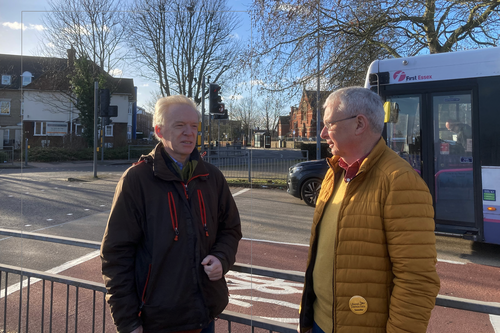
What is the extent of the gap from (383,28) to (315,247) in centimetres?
992

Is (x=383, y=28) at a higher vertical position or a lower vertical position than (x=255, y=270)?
higher

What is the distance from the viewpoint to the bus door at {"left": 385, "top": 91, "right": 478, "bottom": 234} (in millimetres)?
6004

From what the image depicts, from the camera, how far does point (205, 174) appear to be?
190cm

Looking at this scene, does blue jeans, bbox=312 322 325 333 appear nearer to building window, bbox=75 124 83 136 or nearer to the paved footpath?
the paved footpath

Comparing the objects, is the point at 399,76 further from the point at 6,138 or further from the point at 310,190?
the point at 6,138

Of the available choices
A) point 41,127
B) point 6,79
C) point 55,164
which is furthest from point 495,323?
point 41,127

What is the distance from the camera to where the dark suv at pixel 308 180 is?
959 cm

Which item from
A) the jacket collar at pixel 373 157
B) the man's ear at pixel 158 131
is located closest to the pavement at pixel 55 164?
the man's ear at pixel 158 131

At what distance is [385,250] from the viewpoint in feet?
4.74

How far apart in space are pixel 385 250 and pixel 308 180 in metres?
8.35

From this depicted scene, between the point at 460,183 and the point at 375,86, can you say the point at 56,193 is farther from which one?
the point at 460,183

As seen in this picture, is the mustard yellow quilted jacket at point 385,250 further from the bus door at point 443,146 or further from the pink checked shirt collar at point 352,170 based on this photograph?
the bus door at point 443,146

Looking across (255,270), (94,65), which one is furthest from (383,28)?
(94,65)

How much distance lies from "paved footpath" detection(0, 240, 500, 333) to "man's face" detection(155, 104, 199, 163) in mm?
1268
